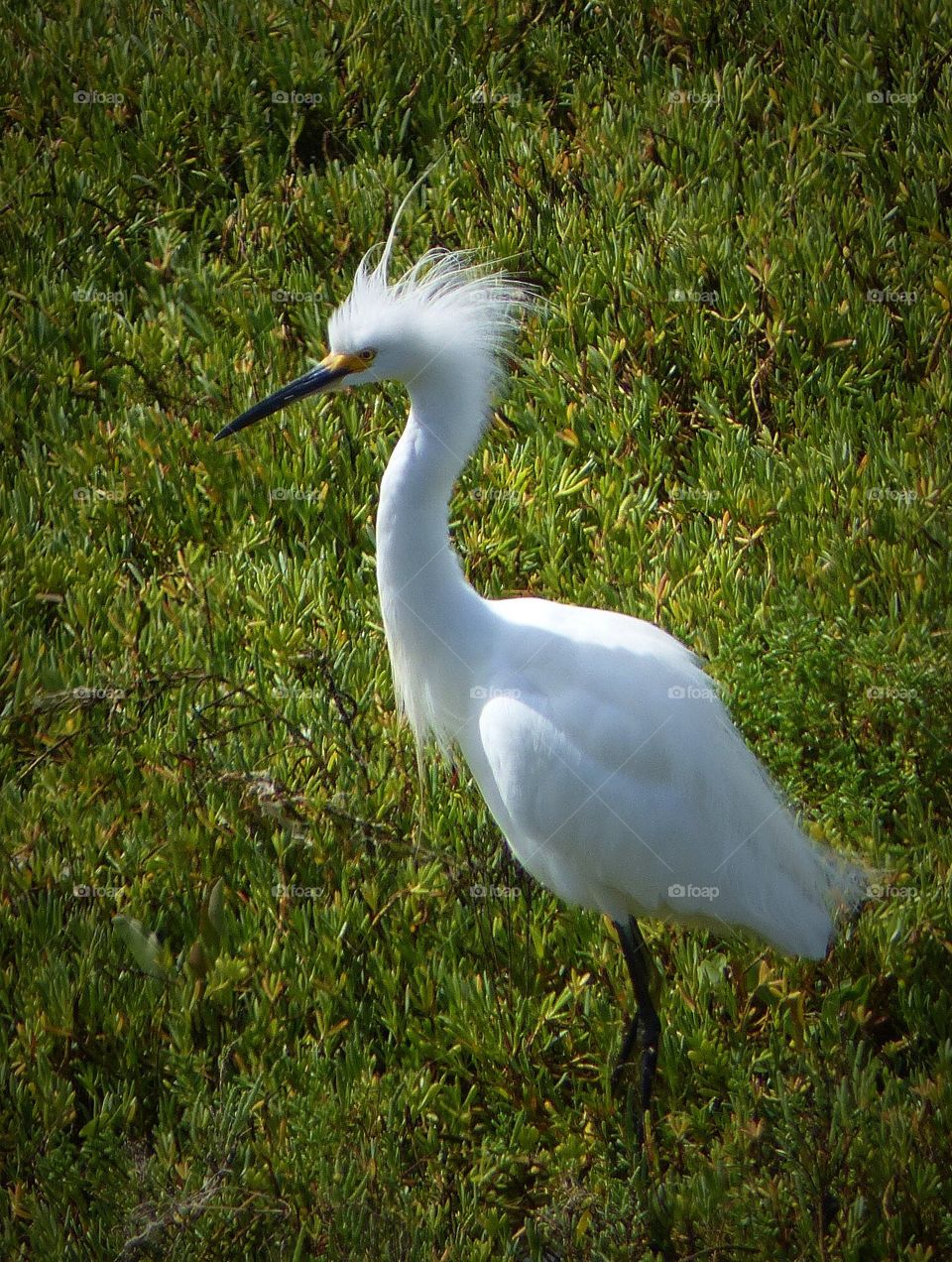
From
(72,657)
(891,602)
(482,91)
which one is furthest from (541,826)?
(482,91)

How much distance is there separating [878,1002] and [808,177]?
3.22 meters

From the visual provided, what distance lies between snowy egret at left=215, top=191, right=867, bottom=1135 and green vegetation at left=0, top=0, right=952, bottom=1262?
24cm

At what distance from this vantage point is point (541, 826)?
9.28 ft
